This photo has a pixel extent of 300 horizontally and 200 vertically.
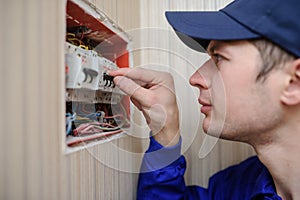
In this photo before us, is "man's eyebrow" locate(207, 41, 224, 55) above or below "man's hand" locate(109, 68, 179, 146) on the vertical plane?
above

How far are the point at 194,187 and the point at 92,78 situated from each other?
2.07 feet

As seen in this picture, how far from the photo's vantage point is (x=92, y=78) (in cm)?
66

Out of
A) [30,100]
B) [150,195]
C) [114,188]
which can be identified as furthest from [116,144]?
[30,100]

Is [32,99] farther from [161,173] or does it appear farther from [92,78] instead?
[161,173]

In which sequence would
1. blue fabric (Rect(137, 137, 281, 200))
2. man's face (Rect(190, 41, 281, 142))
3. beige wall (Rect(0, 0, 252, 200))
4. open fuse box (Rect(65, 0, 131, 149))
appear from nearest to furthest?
beige wall (Rect(0, 0, 252, 200)) → open fuse box (Rect(65, 0, 131, 149)) → man's face (Rect(190, 41, 281, 142)) → blue fabric (Rect(137, 137, 281, 200))

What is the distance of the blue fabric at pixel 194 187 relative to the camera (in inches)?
36.1

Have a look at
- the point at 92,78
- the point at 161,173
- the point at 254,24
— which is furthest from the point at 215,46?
the point at 161,173

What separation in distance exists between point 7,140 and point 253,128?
0.60m

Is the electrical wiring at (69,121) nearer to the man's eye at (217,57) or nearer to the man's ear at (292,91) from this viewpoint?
the man's eye at (217,57)

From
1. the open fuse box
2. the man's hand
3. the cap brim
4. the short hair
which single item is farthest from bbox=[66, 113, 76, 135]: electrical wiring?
Result: the short hair

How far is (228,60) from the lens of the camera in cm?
72

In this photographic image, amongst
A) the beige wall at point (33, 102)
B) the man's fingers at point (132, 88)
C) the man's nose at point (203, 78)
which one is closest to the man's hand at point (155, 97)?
the man's fingers at point (132, 88)

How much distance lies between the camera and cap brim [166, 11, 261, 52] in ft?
2.24

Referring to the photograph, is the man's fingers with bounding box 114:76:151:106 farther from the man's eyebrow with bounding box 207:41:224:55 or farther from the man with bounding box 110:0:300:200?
the man's eyebrow with bounding box 207:41:224:55
